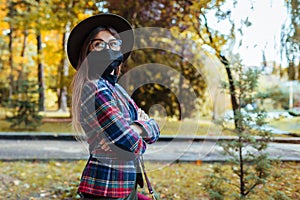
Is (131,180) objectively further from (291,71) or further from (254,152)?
(291,71)

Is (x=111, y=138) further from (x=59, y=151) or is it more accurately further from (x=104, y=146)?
(x=59, y=151)

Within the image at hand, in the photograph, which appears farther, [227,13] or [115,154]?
[227,13]

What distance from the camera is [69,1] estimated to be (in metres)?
6.39

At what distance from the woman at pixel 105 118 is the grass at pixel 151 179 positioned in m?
1.49

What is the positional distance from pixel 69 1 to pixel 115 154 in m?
5.73

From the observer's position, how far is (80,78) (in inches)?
52.9

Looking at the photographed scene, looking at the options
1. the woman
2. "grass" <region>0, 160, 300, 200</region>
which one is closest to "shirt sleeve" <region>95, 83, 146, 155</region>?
the woman

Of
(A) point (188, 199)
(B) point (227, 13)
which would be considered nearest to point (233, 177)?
(A) point (188, 199)

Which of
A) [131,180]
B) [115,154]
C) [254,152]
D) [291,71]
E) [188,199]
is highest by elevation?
[291,71]

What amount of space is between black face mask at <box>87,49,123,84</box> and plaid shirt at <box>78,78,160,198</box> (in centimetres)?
5

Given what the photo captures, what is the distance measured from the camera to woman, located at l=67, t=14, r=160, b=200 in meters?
1.24

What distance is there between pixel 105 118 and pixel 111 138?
83mm

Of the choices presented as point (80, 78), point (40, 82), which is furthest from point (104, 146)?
point (40, 82)

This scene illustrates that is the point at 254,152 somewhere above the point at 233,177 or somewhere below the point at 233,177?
above
